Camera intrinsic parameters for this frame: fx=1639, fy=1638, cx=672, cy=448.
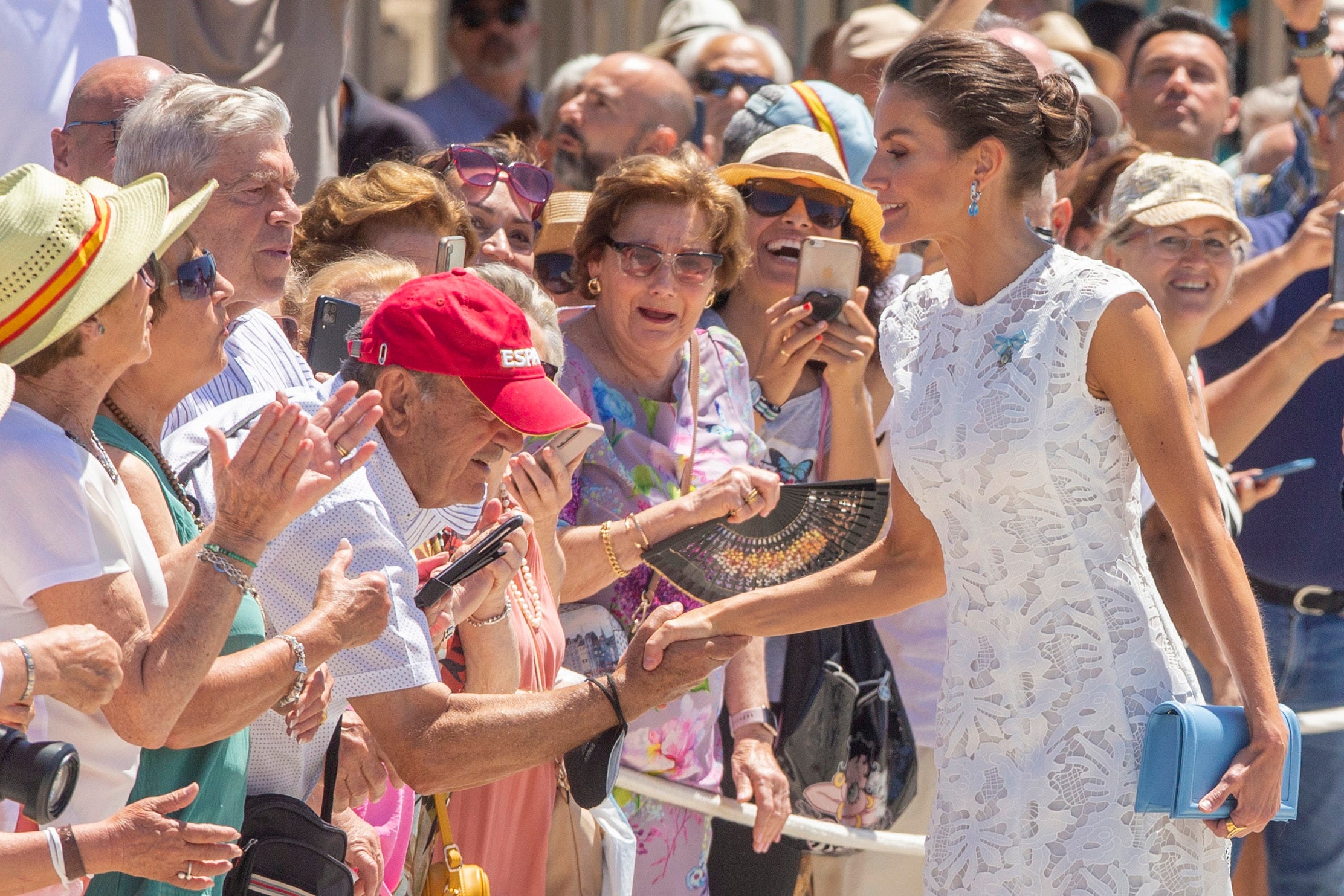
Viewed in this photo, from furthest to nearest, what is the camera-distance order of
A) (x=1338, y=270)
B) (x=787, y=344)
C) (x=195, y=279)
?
(x=1338, y=270), (x=787, y=344), (x=195, y=279)

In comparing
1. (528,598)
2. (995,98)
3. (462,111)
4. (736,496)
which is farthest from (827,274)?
(462,111)

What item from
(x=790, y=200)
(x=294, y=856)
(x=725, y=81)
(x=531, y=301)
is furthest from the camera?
(x=725, y=81)

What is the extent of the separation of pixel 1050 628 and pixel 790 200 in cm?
192

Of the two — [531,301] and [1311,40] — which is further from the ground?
[1311,40]

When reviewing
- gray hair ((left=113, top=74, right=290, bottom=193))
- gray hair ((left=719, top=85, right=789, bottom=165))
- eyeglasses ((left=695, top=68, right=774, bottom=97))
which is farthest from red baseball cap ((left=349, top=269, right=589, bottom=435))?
eyeglasses ((left=695, top=68, right=774, bottom=97))

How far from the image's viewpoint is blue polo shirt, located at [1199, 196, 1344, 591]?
17.5 ft

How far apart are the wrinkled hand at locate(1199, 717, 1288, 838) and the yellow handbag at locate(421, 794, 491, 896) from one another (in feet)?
4.35

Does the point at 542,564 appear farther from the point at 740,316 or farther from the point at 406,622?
the point at 740,316

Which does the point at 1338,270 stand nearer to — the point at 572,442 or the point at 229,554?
the point at 572,442

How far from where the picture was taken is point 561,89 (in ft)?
21.0

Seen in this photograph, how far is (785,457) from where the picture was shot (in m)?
4.47

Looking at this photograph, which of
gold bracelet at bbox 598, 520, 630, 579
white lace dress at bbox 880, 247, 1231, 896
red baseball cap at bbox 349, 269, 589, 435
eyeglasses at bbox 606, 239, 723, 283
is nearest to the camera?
red baseball cap at bbox 349, 269, 589, 435

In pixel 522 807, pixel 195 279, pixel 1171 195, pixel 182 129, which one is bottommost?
pixel 522 807

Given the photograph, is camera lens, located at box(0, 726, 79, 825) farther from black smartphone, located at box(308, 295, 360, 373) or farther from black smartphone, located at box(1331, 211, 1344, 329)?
black smartphone, located at box(1331, 211, 1344, 329)
